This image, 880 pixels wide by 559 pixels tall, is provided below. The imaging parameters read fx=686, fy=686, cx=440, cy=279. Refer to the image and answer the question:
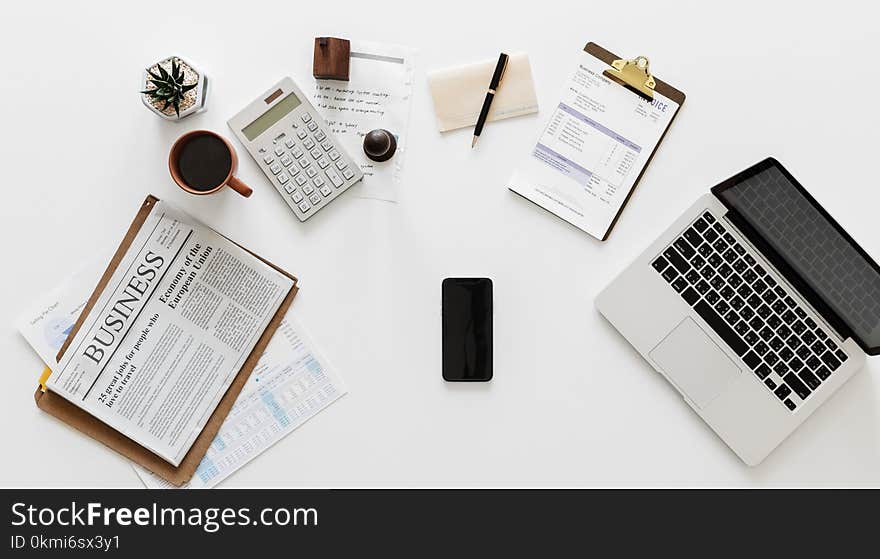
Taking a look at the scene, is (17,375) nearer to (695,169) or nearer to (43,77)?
(43,77)

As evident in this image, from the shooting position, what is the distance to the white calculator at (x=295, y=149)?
965 mm

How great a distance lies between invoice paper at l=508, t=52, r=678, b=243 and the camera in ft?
3.22

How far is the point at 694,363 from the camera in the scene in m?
0.96

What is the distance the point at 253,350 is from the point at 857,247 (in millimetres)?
818

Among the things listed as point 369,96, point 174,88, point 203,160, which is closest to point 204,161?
point 203,160

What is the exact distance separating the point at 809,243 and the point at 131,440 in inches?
38.4

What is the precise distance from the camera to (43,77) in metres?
0.98

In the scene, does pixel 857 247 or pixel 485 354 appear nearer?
pixel 857 247

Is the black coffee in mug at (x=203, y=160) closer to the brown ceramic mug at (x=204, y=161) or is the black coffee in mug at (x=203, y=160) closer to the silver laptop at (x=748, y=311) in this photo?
the brown ceramic mug at (x=204, y=161)

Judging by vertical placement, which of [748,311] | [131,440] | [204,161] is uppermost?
[204,161]

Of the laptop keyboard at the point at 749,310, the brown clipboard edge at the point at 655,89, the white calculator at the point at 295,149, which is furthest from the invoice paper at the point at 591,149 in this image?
the white calculator at the point at 295,149

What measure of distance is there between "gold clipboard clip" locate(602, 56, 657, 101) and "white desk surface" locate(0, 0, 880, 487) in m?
0.02

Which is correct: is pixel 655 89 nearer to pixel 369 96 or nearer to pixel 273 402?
pixel 369 96
